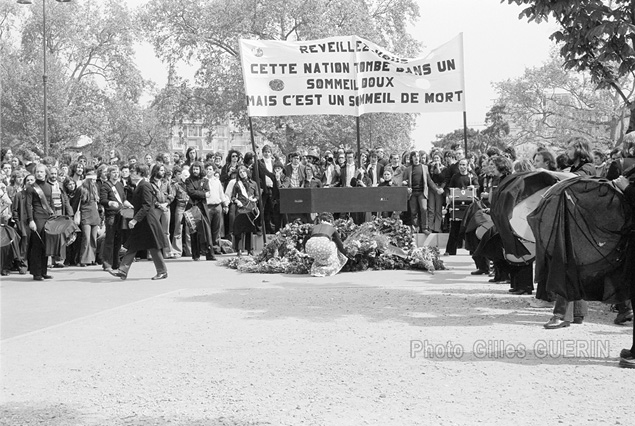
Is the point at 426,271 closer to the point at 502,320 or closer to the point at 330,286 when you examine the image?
the point at 330,286

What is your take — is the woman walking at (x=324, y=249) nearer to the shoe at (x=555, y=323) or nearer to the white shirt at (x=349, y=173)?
the white shirt at (x=349, y=173)

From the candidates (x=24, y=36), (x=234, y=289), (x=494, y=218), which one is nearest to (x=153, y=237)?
(x=234, y=289)

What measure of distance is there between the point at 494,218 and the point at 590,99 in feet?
174

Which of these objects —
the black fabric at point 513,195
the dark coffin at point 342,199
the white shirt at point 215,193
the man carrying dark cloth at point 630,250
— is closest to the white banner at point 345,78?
the dark coffin at point 342,199

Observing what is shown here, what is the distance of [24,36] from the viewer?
64.3m

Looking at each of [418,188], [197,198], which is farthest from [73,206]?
[418,188]

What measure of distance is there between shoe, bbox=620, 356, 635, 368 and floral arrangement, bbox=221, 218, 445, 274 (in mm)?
7569

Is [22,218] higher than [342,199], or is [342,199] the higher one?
[342,199]

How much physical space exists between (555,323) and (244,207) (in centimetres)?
946

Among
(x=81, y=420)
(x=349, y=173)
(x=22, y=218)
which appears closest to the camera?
(x=81, y=420)

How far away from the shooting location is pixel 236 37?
48.9m

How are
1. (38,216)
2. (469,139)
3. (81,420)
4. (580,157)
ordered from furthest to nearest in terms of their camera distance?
(469,139), (38,216), (580,157), (81,420)

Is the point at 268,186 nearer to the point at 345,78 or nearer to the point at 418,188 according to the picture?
the point at 418,188

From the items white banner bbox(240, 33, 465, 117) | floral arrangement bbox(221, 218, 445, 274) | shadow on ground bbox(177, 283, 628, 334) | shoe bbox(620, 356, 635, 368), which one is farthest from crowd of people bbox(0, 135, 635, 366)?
shoe bbox(620, 356, 635, 368)
